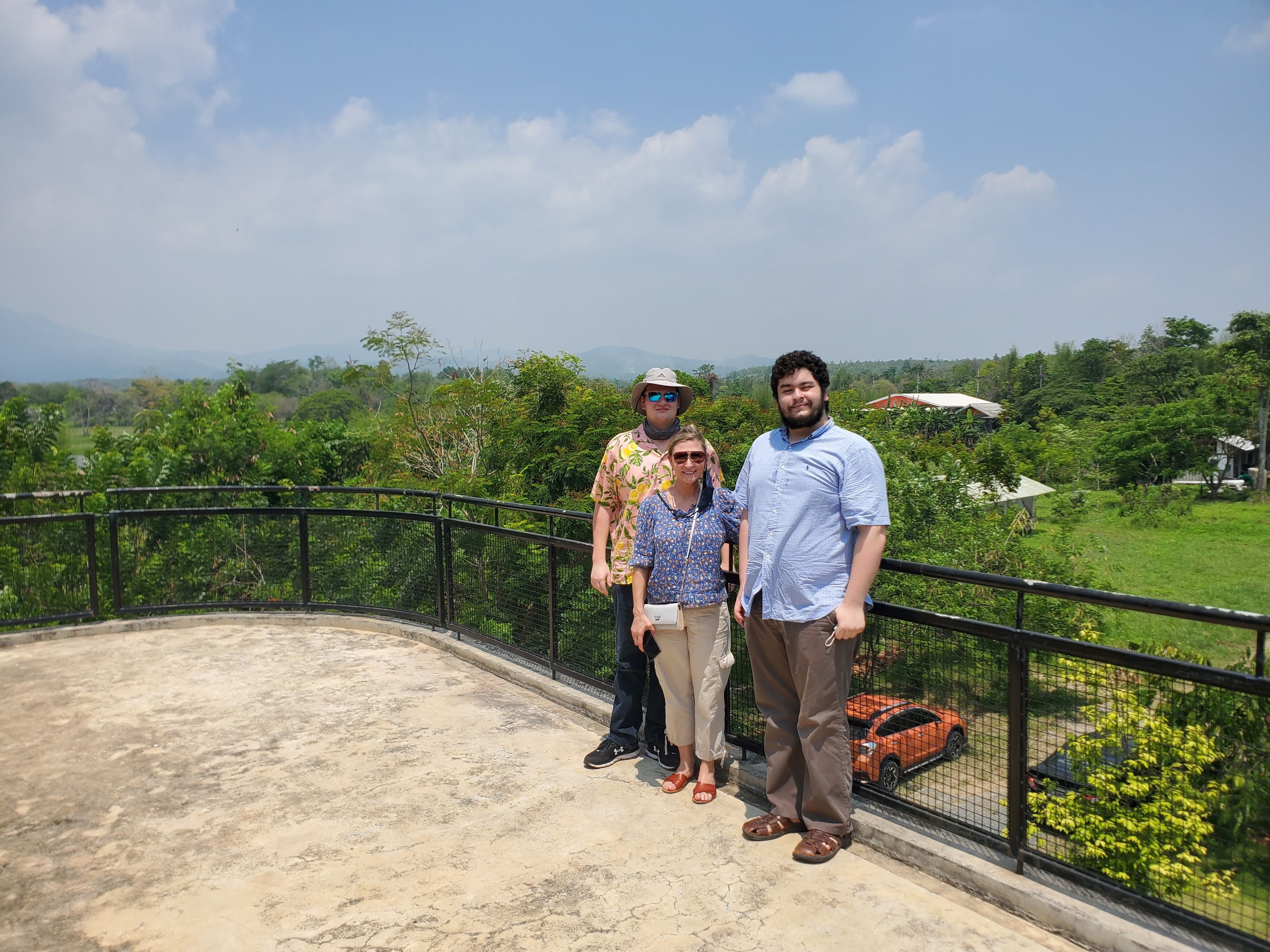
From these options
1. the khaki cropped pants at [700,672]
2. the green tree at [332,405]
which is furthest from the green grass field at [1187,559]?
the green tree at [332,405]

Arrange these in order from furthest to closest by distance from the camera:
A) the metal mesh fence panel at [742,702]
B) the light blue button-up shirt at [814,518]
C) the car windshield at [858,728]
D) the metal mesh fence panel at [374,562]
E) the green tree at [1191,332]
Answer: the green tree at [1191,332] → the metal mesh fence panel at [374,562] → the metal mesh fence panel at [742,702] → the car windshield at [858,728] → the light blue button-up shirt at [814,518]

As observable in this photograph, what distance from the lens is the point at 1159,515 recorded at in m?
50.5

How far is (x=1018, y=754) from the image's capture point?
2.96 metres

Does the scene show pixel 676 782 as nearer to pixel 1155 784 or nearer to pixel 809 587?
pixel 809 587

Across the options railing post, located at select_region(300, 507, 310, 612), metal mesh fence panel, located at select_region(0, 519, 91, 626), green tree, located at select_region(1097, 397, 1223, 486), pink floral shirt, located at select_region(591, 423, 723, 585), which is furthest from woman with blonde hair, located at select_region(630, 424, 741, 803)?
green tree, located at select_region(1097, 397, 1223, 486)

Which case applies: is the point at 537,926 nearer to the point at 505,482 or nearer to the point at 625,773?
the point at 625,773

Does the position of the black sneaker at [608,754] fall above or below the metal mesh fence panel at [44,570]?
below

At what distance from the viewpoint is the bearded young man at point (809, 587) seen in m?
3.01

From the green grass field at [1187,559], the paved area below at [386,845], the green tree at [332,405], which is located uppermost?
the green tree at [332,405]

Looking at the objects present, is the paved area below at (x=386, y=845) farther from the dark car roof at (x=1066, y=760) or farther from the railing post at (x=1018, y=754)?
the dark car roof at (x=1066, y=760)

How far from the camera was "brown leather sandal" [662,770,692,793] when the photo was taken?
3713mm

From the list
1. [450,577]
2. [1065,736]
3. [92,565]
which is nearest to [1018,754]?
[1065,736]

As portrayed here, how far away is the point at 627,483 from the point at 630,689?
0.98 metres

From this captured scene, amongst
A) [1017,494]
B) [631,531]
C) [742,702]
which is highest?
[631,531]
